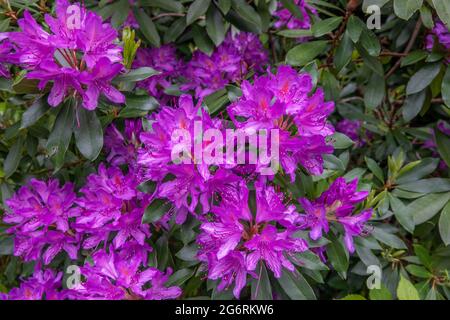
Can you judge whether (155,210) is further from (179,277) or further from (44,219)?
(44,219)

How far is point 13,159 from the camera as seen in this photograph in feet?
6.00

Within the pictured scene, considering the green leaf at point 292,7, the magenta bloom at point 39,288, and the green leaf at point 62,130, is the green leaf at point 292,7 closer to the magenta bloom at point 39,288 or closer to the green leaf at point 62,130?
the green leaf at point 62,130

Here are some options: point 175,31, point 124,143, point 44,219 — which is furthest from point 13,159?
point 175,31

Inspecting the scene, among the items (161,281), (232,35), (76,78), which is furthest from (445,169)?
(76,78)

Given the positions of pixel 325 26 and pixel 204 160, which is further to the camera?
pixel 325 26

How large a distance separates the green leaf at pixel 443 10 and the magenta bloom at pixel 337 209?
0.61m

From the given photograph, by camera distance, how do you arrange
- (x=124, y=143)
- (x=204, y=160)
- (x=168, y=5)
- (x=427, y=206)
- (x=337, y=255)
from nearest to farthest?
(x=204, y=160) → (x=337, y=255) → (x=124, y=143) → (x=427, y=206) → (x=168, y=5)

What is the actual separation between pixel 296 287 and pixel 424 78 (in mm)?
1009

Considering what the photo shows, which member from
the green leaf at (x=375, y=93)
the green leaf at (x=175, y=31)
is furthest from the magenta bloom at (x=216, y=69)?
the green leaf at (x=375, y=93)

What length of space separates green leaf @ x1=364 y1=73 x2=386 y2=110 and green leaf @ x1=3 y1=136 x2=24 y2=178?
1418mm

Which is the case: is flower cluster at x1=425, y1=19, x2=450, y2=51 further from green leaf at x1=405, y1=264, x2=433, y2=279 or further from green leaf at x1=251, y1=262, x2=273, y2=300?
green leaf at x1=251, y1=262, x2=273, y2=300

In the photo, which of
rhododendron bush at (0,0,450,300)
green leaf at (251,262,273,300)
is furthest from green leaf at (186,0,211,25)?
green leaf at (251,262,273,300)

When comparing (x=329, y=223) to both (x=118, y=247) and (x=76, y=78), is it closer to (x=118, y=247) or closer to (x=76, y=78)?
(x=118, y=247)
